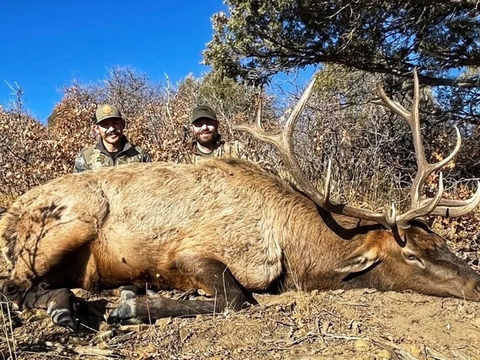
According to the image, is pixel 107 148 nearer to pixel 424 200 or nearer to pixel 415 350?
pixel 424 200

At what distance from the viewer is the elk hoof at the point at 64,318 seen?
11.5 ft

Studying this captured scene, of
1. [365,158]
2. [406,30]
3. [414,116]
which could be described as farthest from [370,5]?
[414,116]

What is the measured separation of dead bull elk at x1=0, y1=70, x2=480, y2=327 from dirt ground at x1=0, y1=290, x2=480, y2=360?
1.23 ft

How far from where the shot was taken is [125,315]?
3596 mm

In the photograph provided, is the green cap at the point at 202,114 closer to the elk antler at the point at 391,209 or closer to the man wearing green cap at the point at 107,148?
the man wearing green cap at the point at 107,148

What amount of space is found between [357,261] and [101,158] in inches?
136

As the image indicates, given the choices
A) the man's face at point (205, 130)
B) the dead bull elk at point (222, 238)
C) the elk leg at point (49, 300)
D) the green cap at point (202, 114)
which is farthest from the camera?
the man's face at point (205, 130)

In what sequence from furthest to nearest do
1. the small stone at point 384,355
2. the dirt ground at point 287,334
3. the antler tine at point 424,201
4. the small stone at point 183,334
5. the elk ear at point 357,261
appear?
the elk ear at point 357,261, the antler tine at point 424,201, the small stone at point 183,334, the dirt ground at point 287,334, the small stone at point 384,355

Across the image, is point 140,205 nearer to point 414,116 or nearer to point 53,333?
point 53,333

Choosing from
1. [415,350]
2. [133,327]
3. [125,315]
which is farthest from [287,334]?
[125,315]

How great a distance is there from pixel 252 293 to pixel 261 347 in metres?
1.31

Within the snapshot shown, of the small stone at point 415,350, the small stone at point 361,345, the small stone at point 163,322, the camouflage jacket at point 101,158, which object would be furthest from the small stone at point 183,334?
the camouflage jacket at point 101,158

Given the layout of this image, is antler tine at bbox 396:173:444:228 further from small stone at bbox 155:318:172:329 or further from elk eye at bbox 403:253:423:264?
small stone at bbox 155:318:172:329

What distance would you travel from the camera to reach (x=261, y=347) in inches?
117
